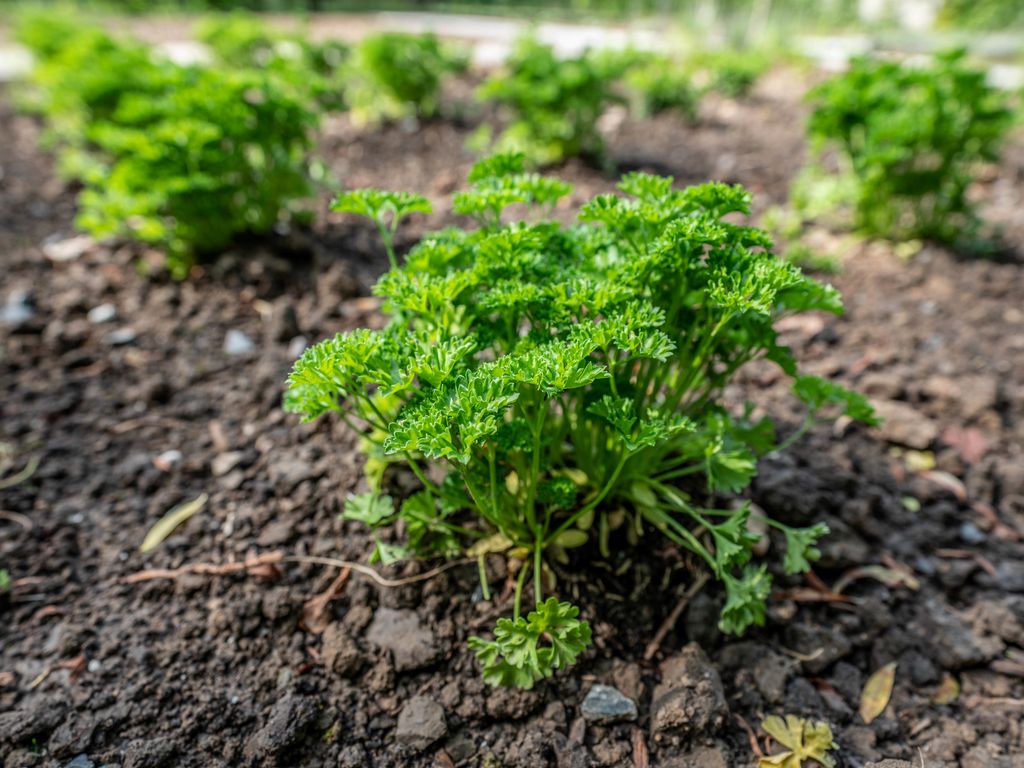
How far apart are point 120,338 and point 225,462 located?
3.73 feet

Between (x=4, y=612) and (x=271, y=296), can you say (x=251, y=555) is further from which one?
(x=271, y=296)

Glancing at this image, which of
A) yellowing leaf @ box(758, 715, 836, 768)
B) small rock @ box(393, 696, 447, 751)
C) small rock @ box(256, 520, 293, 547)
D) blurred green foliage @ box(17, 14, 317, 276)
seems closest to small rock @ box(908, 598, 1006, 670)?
yellowing leaf @ box(758, 715, 836, 768)

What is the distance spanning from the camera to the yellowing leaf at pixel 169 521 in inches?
87.6

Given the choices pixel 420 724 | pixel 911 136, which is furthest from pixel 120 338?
pixel 911 136

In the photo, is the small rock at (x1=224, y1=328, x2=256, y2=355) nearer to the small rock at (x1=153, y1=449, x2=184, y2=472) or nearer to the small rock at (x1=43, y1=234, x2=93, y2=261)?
the small rock at (x1=153, y1=449, x2=184, y2=472)

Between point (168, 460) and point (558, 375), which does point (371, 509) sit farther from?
point (168, 460)

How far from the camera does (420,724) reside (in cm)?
176

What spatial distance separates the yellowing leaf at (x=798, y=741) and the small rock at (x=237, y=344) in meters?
2.43

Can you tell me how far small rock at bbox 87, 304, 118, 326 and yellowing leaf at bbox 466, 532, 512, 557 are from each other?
235cm

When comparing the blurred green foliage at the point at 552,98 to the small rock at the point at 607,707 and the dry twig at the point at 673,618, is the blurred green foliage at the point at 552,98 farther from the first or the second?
the small rock at the point at 607,707

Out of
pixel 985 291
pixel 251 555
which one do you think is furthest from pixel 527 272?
pixel 985 291

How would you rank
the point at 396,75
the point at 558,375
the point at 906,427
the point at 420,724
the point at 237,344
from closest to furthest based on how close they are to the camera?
1. the point at 558,375
2. the point at 420,724
3. the point at 906,427
4. the point at 237,344
5. the point at 396,75

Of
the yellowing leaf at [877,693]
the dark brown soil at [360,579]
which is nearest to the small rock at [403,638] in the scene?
the dark brown soil at [360,579]

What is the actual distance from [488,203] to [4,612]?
186cm
